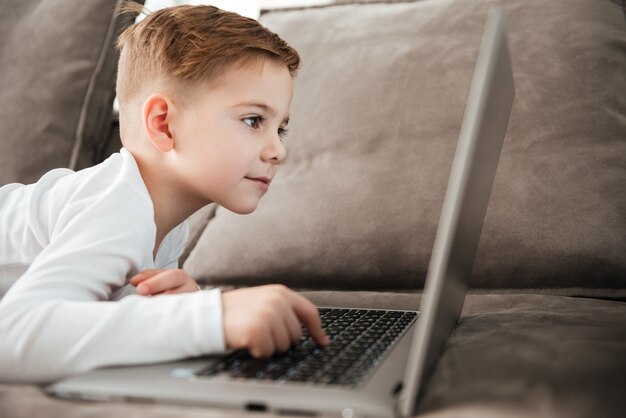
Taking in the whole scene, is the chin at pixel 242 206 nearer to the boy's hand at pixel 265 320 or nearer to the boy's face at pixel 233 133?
the boy's face at pixel 233 133

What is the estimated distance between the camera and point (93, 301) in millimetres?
771

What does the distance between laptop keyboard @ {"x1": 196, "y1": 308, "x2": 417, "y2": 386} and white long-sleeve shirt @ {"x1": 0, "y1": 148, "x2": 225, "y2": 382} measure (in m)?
0.04

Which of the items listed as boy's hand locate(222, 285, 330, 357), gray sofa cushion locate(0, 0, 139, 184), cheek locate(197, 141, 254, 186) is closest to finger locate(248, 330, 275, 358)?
boy's hand locate(222, 285, 330, 357)

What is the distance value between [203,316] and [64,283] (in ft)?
0.62

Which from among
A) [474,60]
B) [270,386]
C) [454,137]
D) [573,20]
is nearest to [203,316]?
[270,386]

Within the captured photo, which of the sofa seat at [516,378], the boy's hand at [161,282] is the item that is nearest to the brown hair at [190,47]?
the boy's hand at [161,282]

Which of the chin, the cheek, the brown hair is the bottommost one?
the chin

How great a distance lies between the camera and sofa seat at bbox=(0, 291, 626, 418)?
545 millimetres

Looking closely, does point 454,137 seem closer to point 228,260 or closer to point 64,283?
point 228,260

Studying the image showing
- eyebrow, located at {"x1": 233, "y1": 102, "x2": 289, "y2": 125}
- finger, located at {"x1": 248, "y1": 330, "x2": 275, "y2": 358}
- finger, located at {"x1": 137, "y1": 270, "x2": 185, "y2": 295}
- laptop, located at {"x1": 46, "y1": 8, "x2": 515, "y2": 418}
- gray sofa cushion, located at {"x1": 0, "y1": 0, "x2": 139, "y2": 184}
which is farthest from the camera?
gray sofa cushion, located at {"x1": 0, "y1": 0, "x2": 139, "y2": 184}

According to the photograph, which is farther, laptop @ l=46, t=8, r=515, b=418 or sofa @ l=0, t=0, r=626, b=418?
sofa @ l=0, t=0, r=626, b=418

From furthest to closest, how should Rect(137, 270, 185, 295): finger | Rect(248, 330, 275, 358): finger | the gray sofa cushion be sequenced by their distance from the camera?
1. the gray sofa cushion
2. Rect(137, 270, 185, 295): finger
3. Rect(248, 330, 275, 358): finger

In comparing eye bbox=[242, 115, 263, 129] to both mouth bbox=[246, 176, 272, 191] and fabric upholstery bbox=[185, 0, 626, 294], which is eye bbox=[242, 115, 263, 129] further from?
fabric upholstery bbox=[185, 0, 626, 294]

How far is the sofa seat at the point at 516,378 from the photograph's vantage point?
54cm
